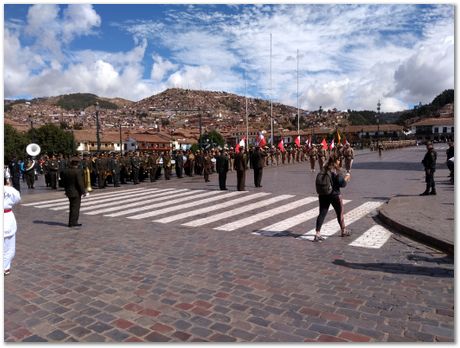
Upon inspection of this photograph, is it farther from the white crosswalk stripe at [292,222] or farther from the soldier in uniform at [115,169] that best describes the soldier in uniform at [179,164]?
the white crosswalk stripe at [292,222]

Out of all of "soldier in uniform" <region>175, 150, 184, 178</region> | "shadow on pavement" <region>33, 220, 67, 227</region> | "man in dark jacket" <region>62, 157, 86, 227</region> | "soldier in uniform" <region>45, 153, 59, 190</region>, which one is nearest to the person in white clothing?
"man in dark jacket" <region>62, 157, 86, 227</region>

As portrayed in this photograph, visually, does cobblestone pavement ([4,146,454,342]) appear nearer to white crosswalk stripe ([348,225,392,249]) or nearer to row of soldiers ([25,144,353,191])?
white crosswalk stripe ([348,225,392,249])

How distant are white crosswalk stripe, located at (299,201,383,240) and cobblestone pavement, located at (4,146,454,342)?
1.53 feet

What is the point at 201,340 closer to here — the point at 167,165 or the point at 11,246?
the point at 11,246

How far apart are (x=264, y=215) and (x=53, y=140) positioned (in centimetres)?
7676

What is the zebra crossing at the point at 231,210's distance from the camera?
8633 mm

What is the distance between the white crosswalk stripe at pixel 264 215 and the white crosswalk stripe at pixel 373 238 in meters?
2.66

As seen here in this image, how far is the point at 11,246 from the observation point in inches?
229

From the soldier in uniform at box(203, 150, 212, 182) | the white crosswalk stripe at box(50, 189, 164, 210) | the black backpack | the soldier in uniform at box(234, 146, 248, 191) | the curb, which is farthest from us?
the soldier in uniform at box(203, 150, 212, 182)

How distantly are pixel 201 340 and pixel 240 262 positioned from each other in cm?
256

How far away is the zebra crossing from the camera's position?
→ 8633 millimetres

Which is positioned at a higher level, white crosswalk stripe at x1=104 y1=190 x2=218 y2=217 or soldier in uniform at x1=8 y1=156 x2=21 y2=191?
soldier in uniform at x1=8 y1=156 x2=21 y2=191

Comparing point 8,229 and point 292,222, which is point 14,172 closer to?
point 8,229

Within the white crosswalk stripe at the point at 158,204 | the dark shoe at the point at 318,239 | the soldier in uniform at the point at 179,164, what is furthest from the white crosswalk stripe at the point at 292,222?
the soldier in uniform at the point at 179,164
